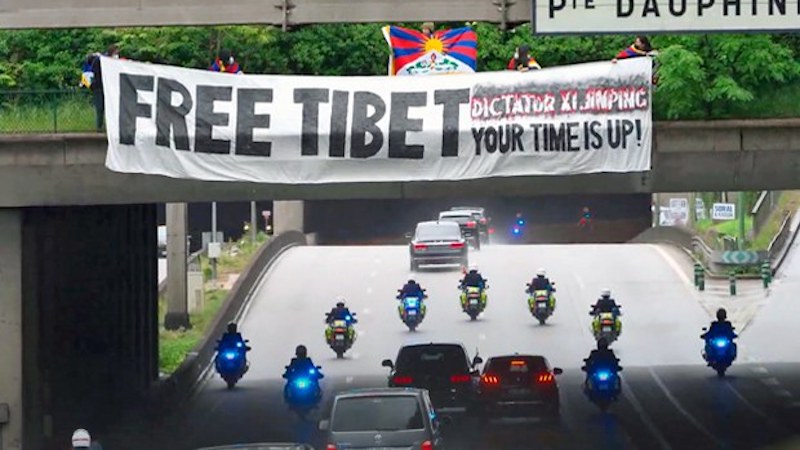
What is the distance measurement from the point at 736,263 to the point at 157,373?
999 inches

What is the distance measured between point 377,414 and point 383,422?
21 centimetres

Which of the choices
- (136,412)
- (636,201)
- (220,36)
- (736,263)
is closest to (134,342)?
(136,412)

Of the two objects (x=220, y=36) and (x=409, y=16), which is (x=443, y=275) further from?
(x=409, y=16)

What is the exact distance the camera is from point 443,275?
60.3 m

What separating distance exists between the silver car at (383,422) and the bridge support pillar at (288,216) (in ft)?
179

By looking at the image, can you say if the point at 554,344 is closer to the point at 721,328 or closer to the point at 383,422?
the point at 721,328

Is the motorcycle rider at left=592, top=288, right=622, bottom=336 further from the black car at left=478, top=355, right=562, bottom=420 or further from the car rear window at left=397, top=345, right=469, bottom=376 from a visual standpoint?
the black car at left=478, top=355, right=562, bottom=420

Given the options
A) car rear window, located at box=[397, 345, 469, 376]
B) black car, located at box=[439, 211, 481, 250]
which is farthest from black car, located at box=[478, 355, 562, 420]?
black car, located at box=[439, 211, 481, 250]

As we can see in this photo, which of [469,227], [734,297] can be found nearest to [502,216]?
[469,227]

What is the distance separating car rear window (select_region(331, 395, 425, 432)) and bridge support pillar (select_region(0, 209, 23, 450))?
18.8ft

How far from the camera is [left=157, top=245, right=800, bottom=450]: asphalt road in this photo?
33.2 metres

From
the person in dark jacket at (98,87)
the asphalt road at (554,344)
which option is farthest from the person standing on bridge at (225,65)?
the asphalt road at (554,344)

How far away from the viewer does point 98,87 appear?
26.2 metres

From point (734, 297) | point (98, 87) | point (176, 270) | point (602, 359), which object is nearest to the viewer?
point (98, 87)
